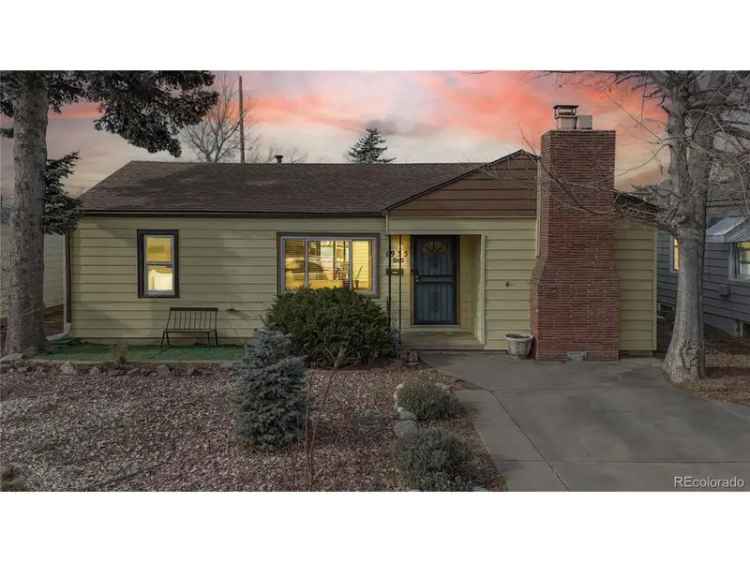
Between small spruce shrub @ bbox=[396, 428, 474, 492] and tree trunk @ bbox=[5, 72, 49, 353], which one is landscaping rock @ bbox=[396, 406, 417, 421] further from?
tree trunk @ bbox=[5, 72, 49, 353]

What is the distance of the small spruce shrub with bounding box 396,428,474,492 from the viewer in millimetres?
5094

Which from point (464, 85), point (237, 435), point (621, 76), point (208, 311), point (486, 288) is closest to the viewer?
point (237, 435)

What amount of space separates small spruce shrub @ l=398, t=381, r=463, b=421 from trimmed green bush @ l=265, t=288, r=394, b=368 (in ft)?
6.73

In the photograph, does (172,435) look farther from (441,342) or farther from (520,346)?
(520,346)

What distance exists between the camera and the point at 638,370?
9.88 m

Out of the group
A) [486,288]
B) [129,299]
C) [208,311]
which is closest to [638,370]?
[486,288]

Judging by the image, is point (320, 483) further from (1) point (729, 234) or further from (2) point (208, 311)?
(1) point (729, 234)

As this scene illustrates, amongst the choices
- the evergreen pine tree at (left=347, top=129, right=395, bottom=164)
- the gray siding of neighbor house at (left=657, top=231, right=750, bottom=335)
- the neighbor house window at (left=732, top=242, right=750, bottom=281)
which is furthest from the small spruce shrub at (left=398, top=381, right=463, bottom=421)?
the evergreen pine tree at (left=347, top=129, right=395, bottom=164)

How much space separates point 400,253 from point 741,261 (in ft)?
25.0

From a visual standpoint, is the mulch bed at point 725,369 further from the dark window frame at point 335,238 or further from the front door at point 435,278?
the dark window frame at point 335,238

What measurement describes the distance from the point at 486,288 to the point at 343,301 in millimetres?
2880

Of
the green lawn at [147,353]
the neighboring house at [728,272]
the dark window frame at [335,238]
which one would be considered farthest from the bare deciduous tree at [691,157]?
the green lawn at [147,353]

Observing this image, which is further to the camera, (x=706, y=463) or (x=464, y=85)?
(x=464, y=85)

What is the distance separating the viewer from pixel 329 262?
1229 centimetres
